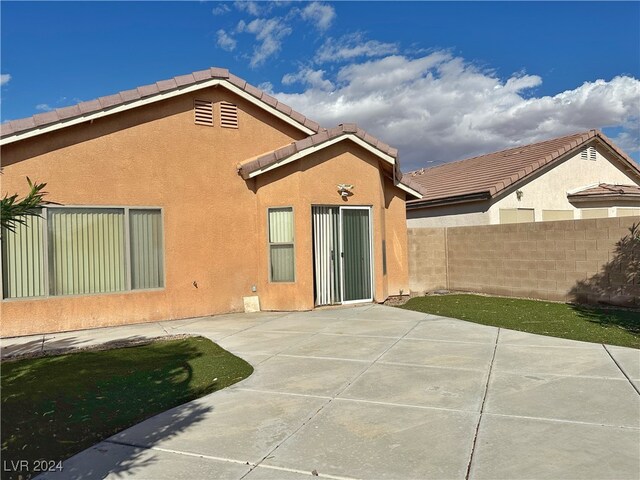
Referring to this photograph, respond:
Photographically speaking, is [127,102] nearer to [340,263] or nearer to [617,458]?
[340,263]

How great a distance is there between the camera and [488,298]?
1294 cm

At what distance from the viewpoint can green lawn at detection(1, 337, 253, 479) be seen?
166 inches

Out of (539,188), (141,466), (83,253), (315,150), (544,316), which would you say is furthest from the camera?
(539,188)

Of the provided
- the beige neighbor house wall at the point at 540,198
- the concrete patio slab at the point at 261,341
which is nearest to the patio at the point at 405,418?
the concrete patio slab at the point at 261,341

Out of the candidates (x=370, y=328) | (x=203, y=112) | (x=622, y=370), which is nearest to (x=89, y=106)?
(x=203, y=112)

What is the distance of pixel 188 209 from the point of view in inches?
412

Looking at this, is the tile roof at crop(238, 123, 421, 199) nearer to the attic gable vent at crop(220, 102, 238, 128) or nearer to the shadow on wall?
the attic gable vent at crop(220, 102, 238, 128)

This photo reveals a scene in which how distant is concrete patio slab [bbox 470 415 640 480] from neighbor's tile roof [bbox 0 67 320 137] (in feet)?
29.3

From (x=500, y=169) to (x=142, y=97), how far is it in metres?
12.9

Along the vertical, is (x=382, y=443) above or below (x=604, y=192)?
below

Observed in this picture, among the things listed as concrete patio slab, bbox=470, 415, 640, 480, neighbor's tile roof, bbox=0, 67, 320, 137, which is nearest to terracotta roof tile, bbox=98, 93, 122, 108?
neighbor's tile roof, bbox=0, 67, 320, 137

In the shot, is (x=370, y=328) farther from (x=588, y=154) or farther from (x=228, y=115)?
(x=588, y=154)

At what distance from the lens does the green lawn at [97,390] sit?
4227 millimetres

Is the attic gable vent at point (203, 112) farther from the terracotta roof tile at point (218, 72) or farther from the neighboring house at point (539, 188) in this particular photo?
the neighboring house at point (539, 188)
